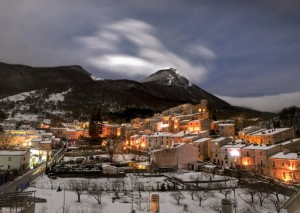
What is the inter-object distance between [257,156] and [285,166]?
569cm

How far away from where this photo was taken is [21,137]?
78.2m

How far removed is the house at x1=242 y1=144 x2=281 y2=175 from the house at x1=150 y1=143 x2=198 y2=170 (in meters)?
10.0

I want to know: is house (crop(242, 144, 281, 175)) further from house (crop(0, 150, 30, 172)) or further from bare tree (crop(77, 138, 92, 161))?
house (crop(0, 150, 30, 172))

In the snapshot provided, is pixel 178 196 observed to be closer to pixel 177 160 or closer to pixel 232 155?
pixel 177 160

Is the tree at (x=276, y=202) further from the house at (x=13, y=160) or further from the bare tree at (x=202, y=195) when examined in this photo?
the house at (x=13, y=160)

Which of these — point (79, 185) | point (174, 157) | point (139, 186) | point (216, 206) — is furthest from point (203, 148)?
point (79, 185)

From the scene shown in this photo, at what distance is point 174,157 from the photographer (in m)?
54.1

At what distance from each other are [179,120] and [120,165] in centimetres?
3035

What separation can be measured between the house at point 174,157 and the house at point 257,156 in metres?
10.0

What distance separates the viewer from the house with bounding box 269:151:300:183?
40781 mm

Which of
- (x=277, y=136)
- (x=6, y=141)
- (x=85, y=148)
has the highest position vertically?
(x=277, y=136)

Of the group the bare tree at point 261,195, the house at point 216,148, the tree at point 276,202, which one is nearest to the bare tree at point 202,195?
the bare tree at point 261,195

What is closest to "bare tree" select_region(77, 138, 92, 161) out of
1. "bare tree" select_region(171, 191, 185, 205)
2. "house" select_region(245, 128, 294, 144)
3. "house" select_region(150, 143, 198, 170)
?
"house" select_region(150, 143, 198, 170)

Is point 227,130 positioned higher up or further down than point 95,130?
further down
